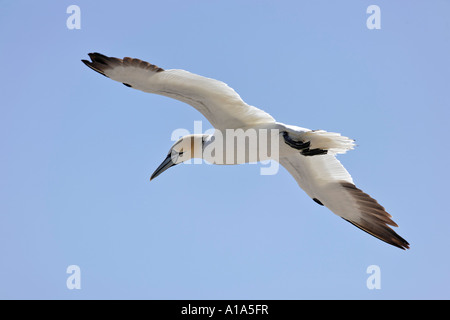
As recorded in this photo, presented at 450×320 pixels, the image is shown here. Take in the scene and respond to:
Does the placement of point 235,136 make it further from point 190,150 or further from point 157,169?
point 157,169

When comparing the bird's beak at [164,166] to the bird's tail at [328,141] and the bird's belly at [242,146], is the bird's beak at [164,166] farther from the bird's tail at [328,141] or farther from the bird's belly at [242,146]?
the bird's tail at [328,141]

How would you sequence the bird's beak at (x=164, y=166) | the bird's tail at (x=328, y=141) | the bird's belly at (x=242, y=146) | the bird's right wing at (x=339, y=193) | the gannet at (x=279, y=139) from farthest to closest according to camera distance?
the bird's beak at (x=164, y=166) < the bird's right wing at (x=339, y=193) < the bird's belly at (x=242, y=146) < the gannet at (x=279, y=139) < the bird's tail at (x=328, y=141)

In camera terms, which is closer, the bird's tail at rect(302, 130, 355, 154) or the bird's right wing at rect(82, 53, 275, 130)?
the bird's tail at rect(302, 130, 355, 154)

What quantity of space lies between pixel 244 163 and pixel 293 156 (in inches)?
38.5

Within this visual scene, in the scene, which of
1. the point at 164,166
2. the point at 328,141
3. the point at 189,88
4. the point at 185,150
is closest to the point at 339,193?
the point at 328,141

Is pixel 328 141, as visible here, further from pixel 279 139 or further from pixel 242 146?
pixel 242 146

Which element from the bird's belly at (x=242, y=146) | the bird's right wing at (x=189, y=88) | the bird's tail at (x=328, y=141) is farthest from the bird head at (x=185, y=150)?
the bird's tail at (x=328, y=141)

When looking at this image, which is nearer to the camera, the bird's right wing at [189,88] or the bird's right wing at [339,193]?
the bird's right wing at [189,88]

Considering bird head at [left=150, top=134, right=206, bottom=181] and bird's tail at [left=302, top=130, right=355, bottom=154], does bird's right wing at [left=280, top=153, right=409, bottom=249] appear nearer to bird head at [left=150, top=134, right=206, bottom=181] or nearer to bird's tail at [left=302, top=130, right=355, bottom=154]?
bird's tail at [left=302, top=130, right=355, bottom=154]

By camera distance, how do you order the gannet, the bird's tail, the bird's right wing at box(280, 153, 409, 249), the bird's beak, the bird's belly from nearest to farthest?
the bird's tail → the gannet → the bird's belly → the bird's right wing at box(280, 153, 409, 249) → the bird's beak

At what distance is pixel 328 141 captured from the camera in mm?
9305

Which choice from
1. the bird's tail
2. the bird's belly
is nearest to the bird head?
the bird's belly

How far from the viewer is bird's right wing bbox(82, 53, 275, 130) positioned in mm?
9414

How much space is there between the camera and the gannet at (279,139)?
9398 millimetres
